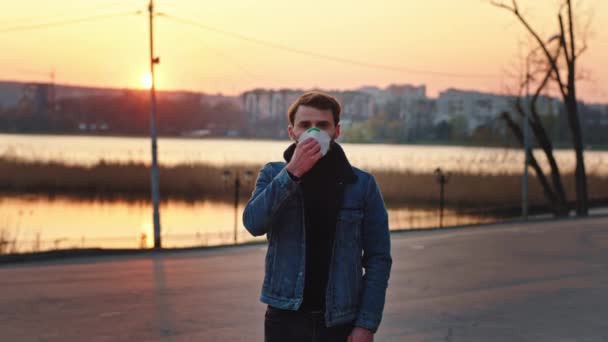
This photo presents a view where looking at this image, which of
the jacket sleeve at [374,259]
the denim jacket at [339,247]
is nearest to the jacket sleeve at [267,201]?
the denim jacket at [339,247]

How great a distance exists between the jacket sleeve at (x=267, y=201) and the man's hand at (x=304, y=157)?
0.05 metres

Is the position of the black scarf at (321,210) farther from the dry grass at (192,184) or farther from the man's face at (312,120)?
the dry grass at (192,184)

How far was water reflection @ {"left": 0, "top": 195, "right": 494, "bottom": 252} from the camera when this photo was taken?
25.6 meters

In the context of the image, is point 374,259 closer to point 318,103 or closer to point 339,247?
point 339,247

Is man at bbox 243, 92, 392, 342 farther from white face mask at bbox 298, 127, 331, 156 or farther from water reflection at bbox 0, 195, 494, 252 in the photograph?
water reflection at bbox 0, 195, 494, 252

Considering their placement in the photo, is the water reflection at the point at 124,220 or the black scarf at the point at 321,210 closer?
the black scarf at the point at 321,210

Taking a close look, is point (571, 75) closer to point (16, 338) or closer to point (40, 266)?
point (40, 266)

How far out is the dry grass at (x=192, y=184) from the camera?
137ft

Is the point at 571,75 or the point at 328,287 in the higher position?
the point at 571,75

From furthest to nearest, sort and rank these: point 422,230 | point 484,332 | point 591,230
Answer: point 422,230 → point 591,230 → point 484,332

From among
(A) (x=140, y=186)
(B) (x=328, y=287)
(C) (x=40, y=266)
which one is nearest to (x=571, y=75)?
(A) (x=140, y=186)

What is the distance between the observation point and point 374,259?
10.4 ft

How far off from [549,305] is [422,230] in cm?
1309

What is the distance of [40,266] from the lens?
43.0 ft
